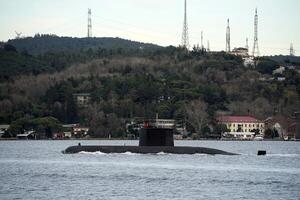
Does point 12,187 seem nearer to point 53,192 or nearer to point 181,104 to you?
point 53,192

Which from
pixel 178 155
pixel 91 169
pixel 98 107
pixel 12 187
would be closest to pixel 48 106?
pixel 98 107

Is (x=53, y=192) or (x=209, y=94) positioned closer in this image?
(x=53, y=192)

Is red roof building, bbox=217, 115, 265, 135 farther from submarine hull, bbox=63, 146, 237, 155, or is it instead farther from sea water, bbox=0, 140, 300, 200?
sea water, bbox=0, 140, 300, 200

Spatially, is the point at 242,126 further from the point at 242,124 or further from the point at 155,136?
the point at 155,136

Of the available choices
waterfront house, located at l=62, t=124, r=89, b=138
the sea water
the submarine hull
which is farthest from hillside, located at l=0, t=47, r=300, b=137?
the sea water

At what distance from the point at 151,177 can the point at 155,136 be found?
13.8 meters

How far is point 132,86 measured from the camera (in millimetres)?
173625

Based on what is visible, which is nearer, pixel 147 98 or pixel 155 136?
pixel 155 136

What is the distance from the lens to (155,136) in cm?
6134

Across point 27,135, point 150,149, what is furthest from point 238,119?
point 150,149

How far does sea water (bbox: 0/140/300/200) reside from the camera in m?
39.4

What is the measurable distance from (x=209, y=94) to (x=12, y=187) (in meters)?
131

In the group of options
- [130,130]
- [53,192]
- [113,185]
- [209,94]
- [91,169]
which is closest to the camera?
[53,192]

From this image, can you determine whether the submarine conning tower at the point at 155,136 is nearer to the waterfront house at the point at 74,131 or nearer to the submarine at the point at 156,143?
the submarine at the point at 156,143
